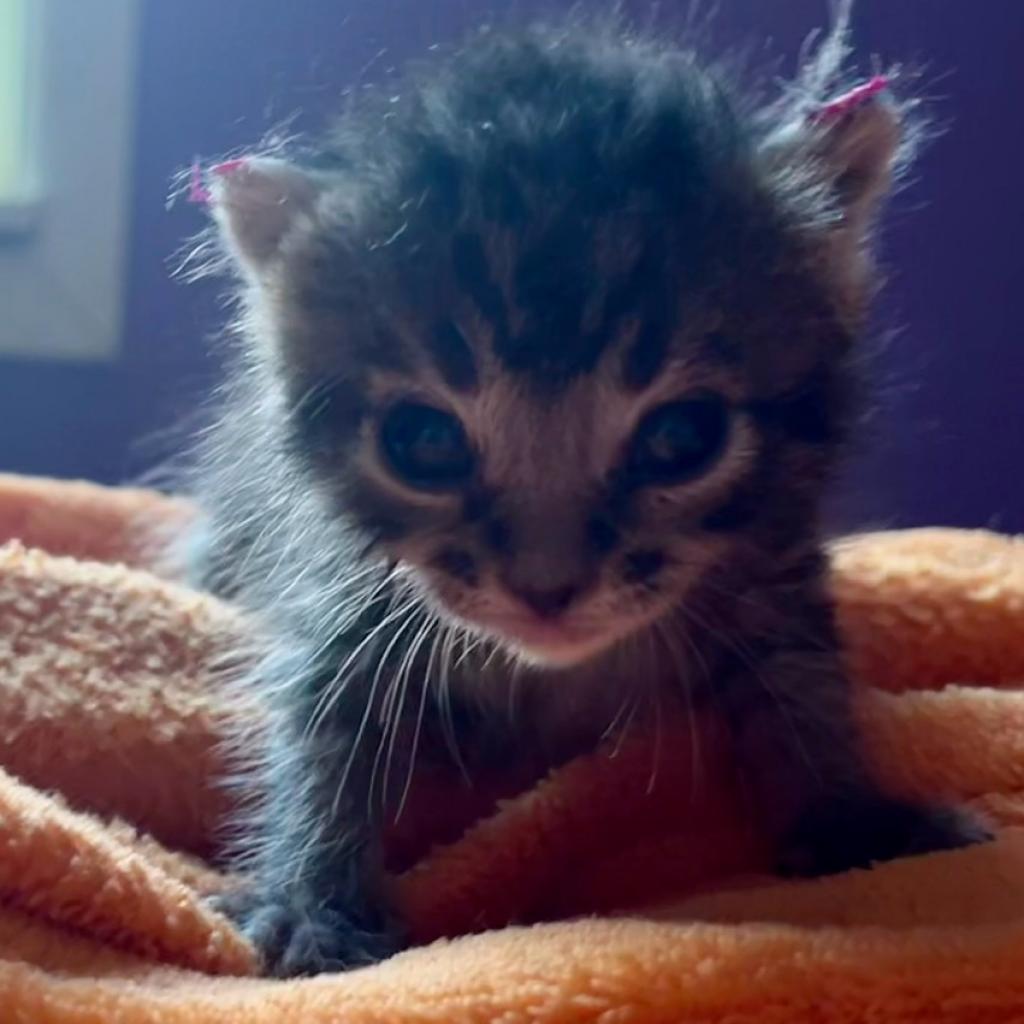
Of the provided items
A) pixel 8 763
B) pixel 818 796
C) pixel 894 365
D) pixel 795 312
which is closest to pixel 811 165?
pixel 795 312

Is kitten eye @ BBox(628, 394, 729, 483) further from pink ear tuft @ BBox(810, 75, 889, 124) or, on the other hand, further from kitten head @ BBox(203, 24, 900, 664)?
pink ear tuft @ BBox(810, 75, 889, 124)

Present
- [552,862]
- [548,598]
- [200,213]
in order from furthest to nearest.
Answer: [200,213] < [552,862] < [548,598]

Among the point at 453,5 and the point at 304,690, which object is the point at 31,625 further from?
the point at 453,5

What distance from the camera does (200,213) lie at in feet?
6.53

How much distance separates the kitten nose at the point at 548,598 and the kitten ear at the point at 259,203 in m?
0.33

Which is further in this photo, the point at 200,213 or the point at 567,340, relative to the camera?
the point at 200,213

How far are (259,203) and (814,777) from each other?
539 millimetres

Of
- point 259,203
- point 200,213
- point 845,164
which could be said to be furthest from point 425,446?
point 200,213

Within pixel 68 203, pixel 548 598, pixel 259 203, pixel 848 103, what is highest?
pixel 848 103

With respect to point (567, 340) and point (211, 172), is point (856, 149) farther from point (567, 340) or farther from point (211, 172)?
point (211, 172)

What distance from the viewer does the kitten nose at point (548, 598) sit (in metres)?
0.86

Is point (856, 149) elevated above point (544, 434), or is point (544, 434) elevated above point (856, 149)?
point (856, 149)

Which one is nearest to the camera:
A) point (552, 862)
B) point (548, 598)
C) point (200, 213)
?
point (548, 598)

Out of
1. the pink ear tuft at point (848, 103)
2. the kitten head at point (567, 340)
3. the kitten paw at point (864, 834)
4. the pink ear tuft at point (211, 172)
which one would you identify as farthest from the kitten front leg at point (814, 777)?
the pink ear tuft at point (211, 172)
